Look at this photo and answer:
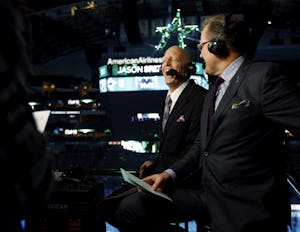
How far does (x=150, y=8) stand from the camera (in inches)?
1064

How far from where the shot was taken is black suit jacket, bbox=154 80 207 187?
250cm

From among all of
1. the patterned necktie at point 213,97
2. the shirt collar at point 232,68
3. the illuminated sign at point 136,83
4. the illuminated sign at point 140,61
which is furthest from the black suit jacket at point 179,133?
the illuminated sign at point 136,83

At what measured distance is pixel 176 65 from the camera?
9.56ft

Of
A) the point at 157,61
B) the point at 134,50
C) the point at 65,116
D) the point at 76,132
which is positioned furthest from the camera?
the point at 65,116

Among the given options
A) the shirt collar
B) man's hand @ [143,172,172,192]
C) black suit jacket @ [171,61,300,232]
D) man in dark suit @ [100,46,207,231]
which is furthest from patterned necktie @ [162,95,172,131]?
black suit jacket @ [171,61,300,232]

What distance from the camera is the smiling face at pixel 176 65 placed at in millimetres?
2906

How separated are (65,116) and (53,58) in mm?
7287

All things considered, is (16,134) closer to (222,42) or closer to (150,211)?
(222,42)

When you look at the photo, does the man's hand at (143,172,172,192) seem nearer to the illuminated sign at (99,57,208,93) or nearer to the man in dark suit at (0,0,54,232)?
the man in dark suit at (0,0,54,232)

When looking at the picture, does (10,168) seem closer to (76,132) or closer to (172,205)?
(172,205)

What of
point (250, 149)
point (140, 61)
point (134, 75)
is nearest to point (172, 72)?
point (250, 149)

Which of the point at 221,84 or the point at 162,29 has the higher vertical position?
the point at 221,84

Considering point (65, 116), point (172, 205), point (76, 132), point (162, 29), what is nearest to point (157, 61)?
point (162, 29)

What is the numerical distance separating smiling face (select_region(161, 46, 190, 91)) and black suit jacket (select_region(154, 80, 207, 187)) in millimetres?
364
